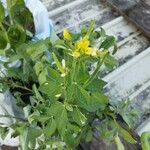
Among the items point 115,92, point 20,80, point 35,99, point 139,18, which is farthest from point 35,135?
point 139,18

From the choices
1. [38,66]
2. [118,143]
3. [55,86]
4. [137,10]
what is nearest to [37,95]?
[38,66]

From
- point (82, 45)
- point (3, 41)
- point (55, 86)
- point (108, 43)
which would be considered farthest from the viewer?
point (3, 41)

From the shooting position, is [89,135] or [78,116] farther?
[89,135]

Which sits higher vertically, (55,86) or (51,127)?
(55,86)

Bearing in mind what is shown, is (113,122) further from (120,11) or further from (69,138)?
(120,11)

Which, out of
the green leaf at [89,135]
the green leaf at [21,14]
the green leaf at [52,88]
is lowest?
the green leaf at [89,135]

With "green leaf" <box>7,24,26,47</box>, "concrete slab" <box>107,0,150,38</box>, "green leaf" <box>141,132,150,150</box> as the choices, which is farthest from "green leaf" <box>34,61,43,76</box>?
"concrete slab" <box>107,0,150,38</box>

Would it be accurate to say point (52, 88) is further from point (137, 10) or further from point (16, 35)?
point (137, 10)

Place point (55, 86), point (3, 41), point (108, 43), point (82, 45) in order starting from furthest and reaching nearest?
1. point (3, 41)
2. point (108, 43)
3. point (55, 86)
4. point (82, 45)

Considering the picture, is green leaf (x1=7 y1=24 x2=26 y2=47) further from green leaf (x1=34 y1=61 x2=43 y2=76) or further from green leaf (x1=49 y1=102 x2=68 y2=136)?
green leaf (x1=49 y1=102 x2=68 y2=136)

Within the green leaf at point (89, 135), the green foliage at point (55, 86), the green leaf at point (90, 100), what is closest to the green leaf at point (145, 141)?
the green foliage at point (55, 86)

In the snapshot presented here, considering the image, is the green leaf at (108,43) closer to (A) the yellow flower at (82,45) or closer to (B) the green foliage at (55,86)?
(B) the green foliage at (55,86)
